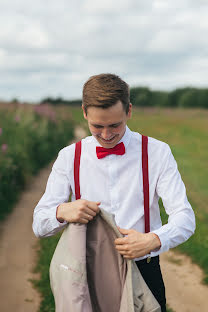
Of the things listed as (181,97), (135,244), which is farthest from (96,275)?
(181,97)

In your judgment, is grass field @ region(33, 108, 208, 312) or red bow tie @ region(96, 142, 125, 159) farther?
grass field @ region(33, 108, 208, 312)

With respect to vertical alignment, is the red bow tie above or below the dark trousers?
above

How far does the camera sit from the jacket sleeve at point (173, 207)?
Answer: 1.80 meters

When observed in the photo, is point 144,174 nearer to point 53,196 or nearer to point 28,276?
point 53,196

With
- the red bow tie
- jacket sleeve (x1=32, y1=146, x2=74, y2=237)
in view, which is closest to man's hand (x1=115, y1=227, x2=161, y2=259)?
jacket sleeve (x1=32, y1=146, x2=74, y2=237)

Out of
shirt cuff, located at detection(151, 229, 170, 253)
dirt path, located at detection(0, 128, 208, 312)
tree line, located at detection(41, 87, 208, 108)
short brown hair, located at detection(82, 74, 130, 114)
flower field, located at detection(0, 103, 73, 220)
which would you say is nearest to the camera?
shirt cuff, located at detection(151, 229, 170, 253)

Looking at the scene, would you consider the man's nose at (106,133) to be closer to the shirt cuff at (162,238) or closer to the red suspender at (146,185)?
the red suspender at (146,185)

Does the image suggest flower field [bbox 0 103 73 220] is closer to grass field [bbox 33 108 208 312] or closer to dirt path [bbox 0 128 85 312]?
dirt path [bbox 0 128 85 312]

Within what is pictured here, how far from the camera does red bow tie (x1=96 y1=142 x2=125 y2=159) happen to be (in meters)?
2.06

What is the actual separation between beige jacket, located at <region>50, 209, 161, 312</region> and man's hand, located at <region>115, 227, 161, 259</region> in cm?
4

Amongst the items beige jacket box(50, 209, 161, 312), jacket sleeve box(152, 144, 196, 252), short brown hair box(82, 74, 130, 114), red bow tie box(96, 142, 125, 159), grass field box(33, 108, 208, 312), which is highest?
short brown hair box(82, 74, 130, 114)

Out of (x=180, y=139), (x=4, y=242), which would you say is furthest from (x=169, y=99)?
(x=4, y=242)

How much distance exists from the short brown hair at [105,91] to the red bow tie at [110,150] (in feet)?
0.65

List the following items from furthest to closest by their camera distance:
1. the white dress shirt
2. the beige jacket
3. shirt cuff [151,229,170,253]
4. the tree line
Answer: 1. the tree line
2. the white dress shirt
3. shirt cuff [151,229,170,253]
4. the beige jacket
